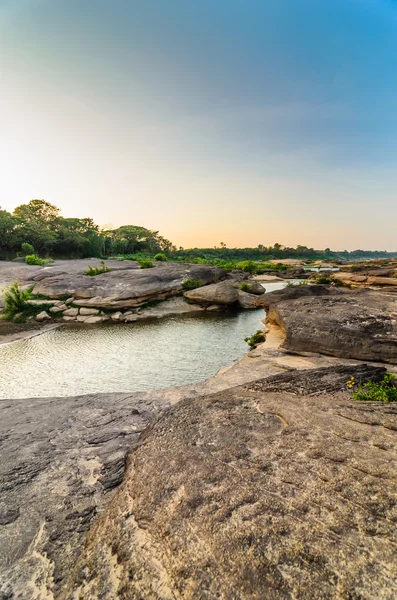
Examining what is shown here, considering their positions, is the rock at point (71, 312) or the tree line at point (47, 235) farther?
the tree line at point (47, 235)

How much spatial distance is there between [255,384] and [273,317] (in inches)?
355

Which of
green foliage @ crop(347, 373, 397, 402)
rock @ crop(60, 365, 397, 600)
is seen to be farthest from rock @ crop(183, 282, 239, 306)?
rock @ crop(60, 365, 397, 600)

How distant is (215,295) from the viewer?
23.2 metres

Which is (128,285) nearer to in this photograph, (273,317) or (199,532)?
(273,317)

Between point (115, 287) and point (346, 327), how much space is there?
17.8 m

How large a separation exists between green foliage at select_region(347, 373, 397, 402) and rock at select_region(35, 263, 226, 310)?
1869cm

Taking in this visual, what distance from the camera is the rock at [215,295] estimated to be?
76.3 feet

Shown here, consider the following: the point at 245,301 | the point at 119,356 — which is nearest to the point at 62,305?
the point at 119,356

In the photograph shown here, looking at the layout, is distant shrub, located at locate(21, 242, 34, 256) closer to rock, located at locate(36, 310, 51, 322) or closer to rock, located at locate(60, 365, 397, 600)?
rock, located at locate(36, 310, 51, 322)

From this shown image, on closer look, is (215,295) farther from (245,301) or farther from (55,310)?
(55,310)

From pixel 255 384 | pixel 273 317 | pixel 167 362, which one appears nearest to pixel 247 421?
pixel 255 384

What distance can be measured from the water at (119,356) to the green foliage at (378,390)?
18.9 feet

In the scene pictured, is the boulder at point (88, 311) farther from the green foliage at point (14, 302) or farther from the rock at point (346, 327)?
the rock at point (346, 327)

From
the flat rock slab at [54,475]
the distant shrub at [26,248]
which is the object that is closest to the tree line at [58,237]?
the distant shrub at [26,248]
